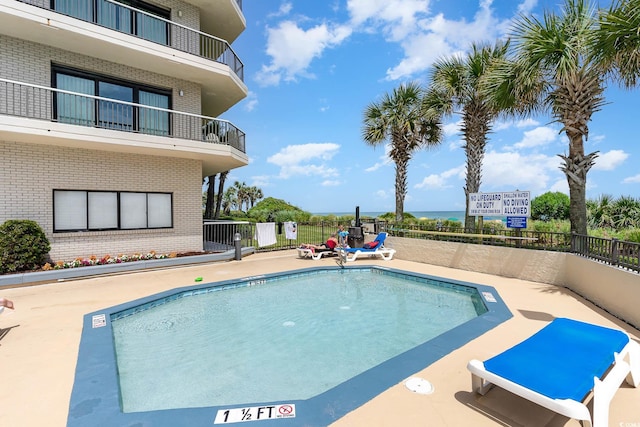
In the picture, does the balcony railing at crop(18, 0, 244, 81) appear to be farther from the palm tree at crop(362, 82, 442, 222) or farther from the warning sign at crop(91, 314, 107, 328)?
the warning sign at crop(91, 314, 107, 328)

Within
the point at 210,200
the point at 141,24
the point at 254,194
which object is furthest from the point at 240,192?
the point at 141,24

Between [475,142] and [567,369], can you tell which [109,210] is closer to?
[567,369]

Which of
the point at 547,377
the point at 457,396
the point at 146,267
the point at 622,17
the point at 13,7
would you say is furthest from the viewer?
the point at 146,267

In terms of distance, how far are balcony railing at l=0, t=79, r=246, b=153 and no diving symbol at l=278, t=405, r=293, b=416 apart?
1134 cm

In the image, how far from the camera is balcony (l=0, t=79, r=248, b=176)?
9234mm

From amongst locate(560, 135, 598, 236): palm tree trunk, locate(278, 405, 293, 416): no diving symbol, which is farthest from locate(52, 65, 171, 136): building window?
locate(560, 135, 598, 236): palm tree trunk

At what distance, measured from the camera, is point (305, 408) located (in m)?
3.00

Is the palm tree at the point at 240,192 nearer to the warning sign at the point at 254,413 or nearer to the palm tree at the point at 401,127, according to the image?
the palm tree at the point at 401,127

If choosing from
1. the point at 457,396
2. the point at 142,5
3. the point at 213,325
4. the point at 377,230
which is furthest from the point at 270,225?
the point at 457,396

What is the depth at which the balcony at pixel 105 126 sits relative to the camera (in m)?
9.23

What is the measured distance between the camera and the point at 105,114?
11.0m

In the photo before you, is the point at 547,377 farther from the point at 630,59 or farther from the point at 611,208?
the point at 611,208

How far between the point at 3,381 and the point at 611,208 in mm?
22338

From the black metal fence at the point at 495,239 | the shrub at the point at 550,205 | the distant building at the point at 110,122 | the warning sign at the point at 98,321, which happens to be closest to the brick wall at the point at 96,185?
the distant building at the point at 110,122
